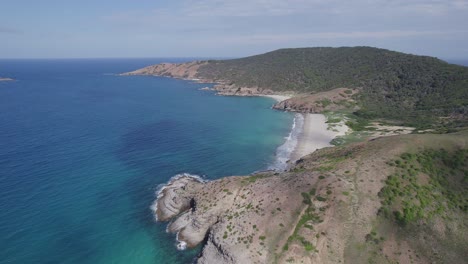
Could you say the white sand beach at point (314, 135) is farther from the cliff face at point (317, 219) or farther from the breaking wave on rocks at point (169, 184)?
the cliff face at point (317, 219)

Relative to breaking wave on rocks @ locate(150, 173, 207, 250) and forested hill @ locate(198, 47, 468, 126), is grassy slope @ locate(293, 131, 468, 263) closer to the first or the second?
breaking wave on rocks @ locate(150, 173, 207, 250)

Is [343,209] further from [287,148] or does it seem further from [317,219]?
[287,148]

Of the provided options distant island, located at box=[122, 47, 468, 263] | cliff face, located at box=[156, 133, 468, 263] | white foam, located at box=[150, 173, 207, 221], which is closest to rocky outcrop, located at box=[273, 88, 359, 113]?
distant island, located at box=[122, 47, 468, 263]

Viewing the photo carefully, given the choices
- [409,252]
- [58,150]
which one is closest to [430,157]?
[409,252]

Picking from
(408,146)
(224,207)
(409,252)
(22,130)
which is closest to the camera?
(409,252)

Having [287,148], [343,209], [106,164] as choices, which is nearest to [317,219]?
[343,209]

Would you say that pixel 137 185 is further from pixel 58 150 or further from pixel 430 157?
pixel 430 157
